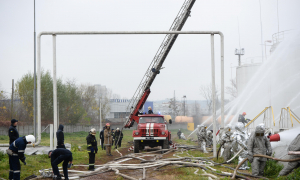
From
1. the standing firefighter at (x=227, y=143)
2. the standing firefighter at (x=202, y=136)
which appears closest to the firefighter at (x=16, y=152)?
the standing firefighter at (x=227, y=143)

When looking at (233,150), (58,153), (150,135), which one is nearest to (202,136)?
(150,135)

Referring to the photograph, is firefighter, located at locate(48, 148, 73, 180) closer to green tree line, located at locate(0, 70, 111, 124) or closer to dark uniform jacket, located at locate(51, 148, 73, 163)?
dark uniform jacket, located at locate(51, 148, 73, 163)

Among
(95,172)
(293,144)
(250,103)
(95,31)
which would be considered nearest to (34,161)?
(95,172)

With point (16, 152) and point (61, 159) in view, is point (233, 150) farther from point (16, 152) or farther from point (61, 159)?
point (16, 152)

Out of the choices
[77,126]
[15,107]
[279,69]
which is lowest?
[77,126]

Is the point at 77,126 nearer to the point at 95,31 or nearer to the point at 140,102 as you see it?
the point at 140,102

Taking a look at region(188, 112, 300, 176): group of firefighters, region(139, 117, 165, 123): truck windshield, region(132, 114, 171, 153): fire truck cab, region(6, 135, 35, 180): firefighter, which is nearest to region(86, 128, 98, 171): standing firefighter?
region(6, 135, 35, 180): firefighter

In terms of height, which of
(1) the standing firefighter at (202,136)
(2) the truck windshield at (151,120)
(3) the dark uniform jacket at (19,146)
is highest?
(2) the truck windshield at (151,120)

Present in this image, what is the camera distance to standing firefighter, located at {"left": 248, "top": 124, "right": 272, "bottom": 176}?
852cm

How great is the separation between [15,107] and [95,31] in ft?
62.3

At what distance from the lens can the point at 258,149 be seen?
8.62 metres

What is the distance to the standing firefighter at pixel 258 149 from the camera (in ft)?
27.9

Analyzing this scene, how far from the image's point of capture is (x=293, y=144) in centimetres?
768

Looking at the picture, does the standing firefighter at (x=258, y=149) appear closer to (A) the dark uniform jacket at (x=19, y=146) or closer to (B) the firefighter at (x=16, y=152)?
(B) the firefighter at (x=16, y=152)
